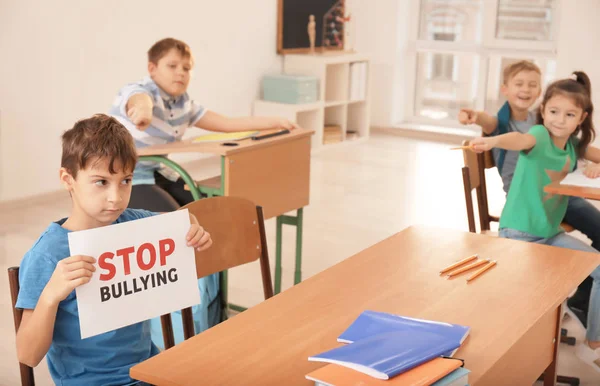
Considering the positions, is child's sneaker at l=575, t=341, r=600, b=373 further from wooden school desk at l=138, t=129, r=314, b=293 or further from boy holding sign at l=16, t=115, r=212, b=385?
boy holding sign at l=16, t=115, r=212, b=385

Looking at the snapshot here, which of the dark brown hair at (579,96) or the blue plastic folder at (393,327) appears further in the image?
the dark brown hair at (579,96)

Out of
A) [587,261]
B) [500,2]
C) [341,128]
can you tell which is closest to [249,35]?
[341,128]

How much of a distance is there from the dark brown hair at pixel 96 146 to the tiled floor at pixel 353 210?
1289 mm

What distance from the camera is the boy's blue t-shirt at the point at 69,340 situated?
1585 millimetres

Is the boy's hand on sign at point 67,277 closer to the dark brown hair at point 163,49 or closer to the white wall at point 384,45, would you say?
the dark brown hair at point 163,49

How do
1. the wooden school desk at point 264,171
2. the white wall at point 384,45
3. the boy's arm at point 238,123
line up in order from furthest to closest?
1. the white wall at point 384,45
2. the boy's arm at point 238,123
3. the wooden school desk at point 264,171

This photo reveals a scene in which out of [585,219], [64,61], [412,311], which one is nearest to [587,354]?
[585,219]

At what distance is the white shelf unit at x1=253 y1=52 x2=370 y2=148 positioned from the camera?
6663 mm

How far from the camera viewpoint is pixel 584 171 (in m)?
2.85

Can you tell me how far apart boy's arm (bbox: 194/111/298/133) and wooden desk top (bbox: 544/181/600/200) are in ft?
3.98

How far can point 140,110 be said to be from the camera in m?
2.83

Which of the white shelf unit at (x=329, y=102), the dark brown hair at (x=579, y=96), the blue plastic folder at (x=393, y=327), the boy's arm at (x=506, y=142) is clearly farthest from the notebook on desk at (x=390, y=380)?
the white shelf unit at (x=329, y=102)

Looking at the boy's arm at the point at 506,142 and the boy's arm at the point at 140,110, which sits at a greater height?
the boy's arm at the point at 140,110

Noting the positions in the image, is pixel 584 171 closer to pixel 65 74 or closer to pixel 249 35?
pixel 65 74
